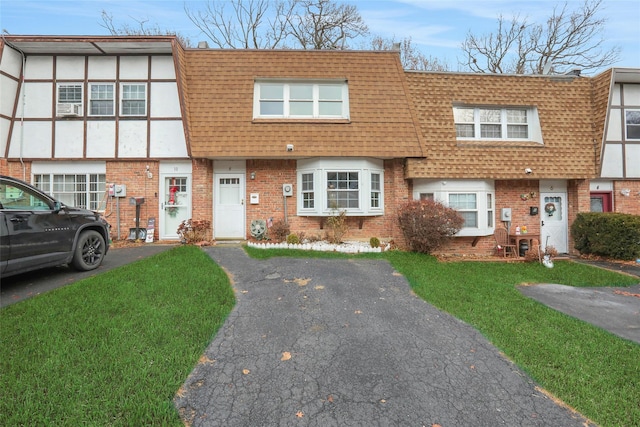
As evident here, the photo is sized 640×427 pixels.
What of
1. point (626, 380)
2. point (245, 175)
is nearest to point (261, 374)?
point (626, 380)

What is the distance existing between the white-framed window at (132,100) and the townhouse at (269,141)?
0.13 ft

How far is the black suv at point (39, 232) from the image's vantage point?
4.86 metres

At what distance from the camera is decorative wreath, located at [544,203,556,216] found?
11453 mm

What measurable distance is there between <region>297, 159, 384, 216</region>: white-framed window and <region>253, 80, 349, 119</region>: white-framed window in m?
1.78

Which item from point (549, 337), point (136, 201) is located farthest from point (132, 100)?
point (549, 337)

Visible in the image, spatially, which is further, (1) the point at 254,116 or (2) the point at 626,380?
(1) the point at 254,116

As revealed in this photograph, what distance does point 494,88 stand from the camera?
1148 cm

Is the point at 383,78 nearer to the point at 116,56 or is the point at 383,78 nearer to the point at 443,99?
the point at 443,99

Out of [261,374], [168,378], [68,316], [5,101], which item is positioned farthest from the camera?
[5,101]

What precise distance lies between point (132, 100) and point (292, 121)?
17.6ft

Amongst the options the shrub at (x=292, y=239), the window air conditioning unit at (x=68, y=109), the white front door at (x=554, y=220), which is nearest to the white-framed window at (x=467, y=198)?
the white front door at (x=554, y=220)

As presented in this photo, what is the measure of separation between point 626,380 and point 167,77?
1267cm

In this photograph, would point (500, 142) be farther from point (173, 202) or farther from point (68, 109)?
point (68, 109)

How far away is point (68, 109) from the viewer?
34.2ft
